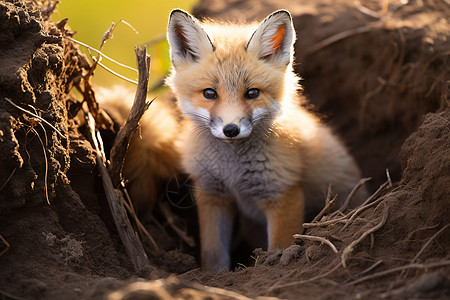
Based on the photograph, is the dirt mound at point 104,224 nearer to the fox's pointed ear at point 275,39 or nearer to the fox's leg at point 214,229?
the fox's leg at point 214,229

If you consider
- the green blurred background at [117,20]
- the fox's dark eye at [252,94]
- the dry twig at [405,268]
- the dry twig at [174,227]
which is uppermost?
the green blurred background at [117,20]

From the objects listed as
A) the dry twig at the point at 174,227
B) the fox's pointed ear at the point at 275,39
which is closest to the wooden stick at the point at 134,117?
the fox's pointed ear at the point at 275,39

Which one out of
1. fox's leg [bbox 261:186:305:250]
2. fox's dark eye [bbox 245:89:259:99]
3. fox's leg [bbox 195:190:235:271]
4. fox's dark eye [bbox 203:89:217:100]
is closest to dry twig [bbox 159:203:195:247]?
fox's leg [bbox 195:190:235:271]

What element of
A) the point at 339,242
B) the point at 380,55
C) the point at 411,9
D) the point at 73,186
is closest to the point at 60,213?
the point at 73,186

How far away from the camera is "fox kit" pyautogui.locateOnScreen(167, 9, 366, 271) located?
3387 mm

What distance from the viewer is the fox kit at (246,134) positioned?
3387mm

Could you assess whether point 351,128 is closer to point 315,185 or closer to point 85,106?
point 315,185

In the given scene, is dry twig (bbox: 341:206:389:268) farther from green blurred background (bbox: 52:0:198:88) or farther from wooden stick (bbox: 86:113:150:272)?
green blurred background (bbox: 52:0:198:88)

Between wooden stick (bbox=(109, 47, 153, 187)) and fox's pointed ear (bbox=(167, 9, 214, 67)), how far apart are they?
32cm

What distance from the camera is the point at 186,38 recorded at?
355cm

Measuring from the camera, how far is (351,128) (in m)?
5.77

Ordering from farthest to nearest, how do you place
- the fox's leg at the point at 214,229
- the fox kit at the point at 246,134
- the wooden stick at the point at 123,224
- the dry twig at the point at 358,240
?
1. the fox's leg at the point at 214,229
2. the fox kit at the point at 246,134
3. the wooden stick at the point at 123,224
4. the dry twig at the point at 358,240

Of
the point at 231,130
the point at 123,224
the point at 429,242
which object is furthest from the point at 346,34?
the point at 429,242

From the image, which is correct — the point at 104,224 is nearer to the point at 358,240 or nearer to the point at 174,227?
the point at 174,227
